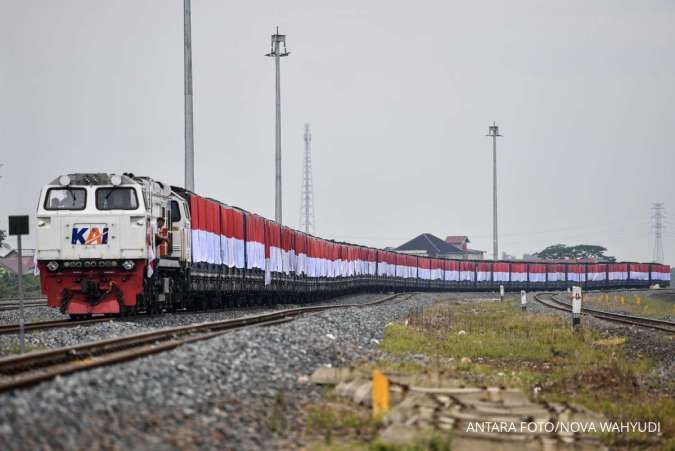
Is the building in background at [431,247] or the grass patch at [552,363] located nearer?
the grass patch at [552,363]

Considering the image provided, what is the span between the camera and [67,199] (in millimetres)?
22531

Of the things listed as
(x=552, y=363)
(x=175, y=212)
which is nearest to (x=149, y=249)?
(x=175, y=212)

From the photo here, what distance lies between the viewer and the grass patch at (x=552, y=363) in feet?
41.3

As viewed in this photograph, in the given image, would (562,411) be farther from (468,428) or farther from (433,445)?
(433,445)

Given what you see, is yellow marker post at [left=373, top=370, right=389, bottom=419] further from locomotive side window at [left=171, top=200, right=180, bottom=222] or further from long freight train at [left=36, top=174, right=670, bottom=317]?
locomotive side window at [left=171, top=200, right=180, bottom=222]

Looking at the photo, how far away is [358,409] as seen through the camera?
10883mm

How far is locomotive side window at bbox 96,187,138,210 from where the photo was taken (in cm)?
2248

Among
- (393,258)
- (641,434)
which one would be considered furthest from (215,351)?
(393,258)

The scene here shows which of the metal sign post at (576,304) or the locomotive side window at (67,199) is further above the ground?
the locomotive side window at (67,199)

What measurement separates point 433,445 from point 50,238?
1510 cm

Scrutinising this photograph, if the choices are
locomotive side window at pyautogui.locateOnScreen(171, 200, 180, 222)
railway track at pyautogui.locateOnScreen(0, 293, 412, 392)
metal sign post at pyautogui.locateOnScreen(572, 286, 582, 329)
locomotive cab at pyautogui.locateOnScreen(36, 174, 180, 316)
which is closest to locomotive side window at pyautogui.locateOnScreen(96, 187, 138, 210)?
locomotive cab at pyautogui.locateOnScreen(36, 174, 180, 316)

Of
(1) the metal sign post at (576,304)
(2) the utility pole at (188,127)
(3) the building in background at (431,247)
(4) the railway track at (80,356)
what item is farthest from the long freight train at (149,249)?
(3) the building in background at (431,247)

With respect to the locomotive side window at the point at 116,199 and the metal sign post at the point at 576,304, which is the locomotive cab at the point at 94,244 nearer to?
the locomotive side window at the point at 116,199

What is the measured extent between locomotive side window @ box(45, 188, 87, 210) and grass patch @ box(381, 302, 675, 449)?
7316 mm
